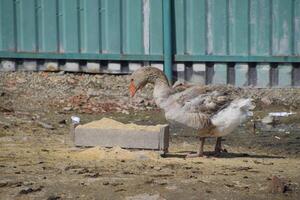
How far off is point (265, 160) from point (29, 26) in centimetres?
644

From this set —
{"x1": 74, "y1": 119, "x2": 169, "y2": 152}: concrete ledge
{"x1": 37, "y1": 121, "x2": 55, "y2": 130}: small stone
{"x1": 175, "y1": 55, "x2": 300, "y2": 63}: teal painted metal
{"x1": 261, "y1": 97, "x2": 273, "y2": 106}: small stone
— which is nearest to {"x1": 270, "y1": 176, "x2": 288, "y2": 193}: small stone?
{"x1": 74, "y1": 119, "x2": 169, "y2": 152}: concrete ledge

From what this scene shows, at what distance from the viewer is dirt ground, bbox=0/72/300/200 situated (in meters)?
6.69

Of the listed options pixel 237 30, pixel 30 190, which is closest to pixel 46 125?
pixel 237 30

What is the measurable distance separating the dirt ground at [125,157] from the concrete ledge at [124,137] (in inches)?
4.5

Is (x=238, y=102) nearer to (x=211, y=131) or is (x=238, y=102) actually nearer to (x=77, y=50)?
(x=211, y=131)

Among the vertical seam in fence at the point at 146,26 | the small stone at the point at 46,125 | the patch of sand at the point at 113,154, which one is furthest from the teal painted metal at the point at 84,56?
the patch of sand at the point at 113,154

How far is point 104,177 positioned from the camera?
281 inches

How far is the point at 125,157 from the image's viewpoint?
812cm

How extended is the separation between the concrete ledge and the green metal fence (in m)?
4.53

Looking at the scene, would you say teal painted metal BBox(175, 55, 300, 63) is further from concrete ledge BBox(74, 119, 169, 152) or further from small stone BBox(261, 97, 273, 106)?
concrete ledge BBox(74, 119, 169, 152)

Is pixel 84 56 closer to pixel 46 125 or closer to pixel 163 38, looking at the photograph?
pixel 163 38

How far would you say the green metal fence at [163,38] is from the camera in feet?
41.2

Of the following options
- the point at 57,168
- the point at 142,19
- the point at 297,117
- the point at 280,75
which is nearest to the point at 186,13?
the point at 142,19

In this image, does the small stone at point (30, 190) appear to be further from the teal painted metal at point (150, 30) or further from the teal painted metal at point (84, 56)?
the teal painted metal at point (84, 56)
